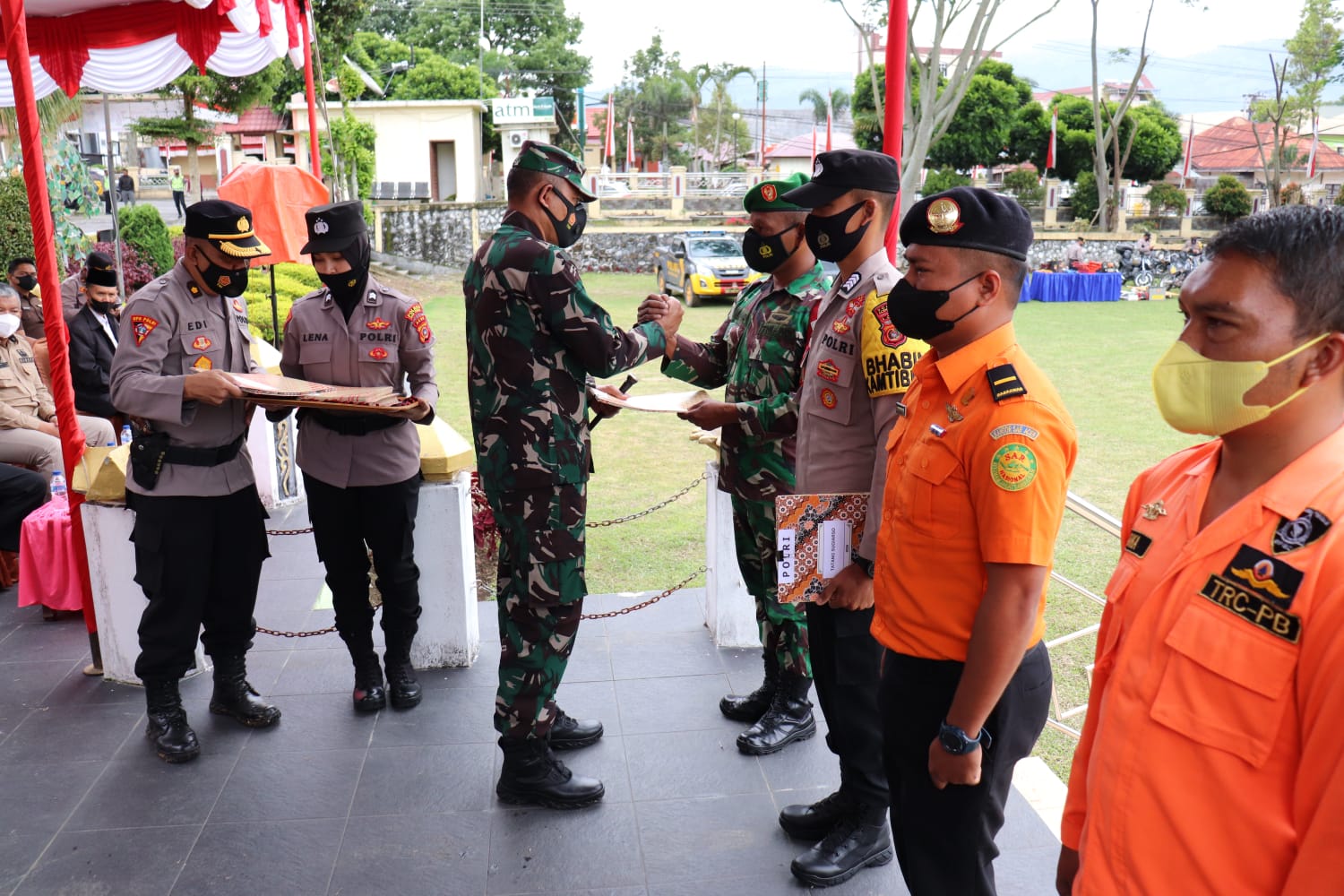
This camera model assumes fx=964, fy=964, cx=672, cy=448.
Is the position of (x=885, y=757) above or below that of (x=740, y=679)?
above

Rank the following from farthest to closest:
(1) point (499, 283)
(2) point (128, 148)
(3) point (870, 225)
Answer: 1. (2) point (128, 148)
2. (1) point (499, 283)
3. (3) point (870, 225)

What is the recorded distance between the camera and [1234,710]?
1271 millimetres

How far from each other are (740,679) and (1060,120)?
110ft

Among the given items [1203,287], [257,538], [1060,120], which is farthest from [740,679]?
[1060,120]

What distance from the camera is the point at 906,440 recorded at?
2.13 metres

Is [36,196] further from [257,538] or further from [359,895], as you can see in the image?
[359,895]

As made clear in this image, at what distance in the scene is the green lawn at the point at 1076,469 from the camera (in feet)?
18.3

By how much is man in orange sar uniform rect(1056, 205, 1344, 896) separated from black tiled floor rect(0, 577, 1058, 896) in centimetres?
150

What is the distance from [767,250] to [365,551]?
6.27 ft

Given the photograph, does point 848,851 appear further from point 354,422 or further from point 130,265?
point 130,265

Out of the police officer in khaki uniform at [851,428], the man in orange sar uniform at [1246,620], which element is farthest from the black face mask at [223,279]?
the man in orange sar uniform at [1246,620]

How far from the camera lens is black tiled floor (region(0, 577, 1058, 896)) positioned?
2.76 metres

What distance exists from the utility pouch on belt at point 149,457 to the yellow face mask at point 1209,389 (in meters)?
3.05

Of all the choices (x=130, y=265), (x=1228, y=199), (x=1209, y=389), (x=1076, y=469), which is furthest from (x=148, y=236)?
(x=1228, y=199)
